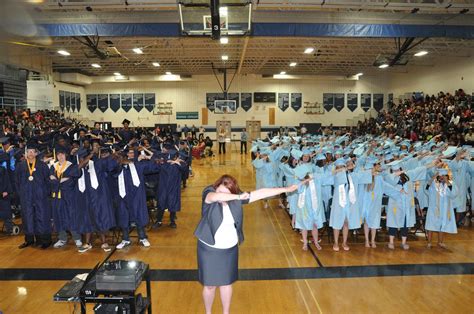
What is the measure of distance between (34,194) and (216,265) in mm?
4595

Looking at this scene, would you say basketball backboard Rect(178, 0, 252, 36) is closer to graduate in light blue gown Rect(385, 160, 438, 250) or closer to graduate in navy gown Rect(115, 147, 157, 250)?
graduate in navy gown Rect(115, 147, 157, 250)

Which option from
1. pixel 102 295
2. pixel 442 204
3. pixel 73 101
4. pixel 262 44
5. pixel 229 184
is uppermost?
pixel 262 44

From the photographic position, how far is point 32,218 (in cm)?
670

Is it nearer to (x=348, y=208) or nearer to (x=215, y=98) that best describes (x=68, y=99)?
(x=215, y=98)

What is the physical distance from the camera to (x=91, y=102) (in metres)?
28.8

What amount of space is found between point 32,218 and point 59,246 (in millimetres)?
718

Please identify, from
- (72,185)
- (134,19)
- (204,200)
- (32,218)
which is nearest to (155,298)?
(204,200)

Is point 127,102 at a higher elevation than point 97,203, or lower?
higher

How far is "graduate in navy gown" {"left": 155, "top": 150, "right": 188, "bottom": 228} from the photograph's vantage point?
317 inches

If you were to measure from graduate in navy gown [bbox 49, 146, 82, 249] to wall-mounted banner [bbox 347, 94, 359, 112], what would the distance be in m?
25.8

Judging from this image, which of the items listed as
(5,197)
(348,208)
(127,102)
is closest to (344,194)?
(348,208)

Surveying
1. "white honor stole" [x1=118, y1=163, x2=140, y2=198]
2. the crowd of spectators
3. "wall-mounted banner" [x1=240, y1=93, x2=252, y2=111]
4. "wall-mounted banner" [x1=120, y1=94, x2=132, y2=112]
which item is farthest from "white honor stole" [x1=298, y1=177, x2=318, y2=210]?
"wall-mounted banner" [x1=120, y1=94, x2=132, y2=112]

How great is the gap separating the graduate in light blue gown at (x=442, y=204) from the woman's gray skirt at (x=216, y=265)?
174 inches

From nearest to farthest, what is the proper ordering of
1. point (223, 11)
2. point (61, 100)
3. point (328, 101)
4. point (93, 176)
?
point (93, 176), point (223, 11), point (61, 100), point (328, 101)
